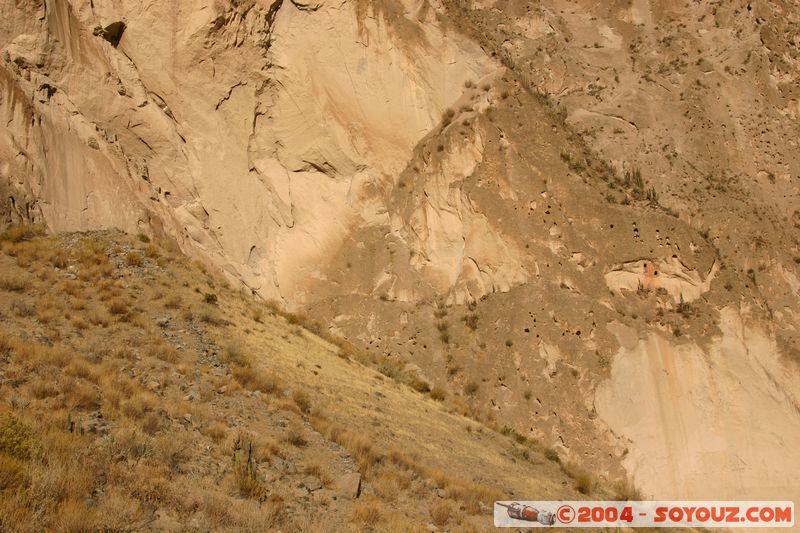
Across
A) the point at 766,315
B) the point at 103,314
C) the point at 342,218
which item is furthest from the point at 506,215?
the point at 103,314

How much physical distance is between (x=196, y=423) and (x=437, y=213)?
1482cm

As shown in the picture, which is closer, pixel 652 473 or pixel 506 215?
pixel 652 473

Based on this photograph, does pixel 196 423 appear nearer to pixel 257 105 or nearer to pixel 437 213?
pixel 437 213

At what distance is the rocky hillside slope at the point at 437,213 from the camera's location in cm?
1880

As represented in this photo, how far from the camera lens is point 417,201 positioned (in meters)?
22.5

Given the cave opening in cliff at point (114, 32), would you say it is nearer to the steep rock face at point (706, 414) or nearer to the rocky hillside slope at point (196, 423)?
the rocky hillside slope at point (196, 423)

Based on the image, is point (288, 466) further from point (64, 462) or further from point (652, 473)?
point (652, 473)

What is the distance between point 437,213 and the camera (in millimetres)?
22359

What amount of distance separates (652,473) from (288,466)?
1358 cm

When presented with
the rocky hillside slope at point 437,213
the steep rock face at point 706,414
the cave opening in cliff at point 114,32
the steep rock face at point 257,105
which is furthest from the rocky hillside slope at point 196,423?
the cave opening in cliff at point 114,32

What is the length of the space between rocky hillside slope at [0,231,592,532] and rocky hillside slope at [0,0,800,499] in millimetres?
3812

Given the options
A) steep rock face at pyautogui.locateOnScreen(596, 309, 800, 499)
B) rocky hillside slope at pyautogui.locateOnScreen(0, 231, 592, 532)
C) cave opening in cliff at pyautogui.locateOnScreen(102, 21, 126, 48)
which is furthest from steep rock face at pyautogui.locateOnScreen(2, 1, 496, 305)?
steep rock face at pyautogui.locateOnScreen(596, 309, 800, 499)

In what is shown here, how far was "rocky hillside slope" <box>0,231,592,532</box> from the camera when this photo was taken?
6324 millimetres

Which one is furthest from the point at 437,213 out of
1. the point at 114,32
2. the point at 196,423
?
the point at 196,423
